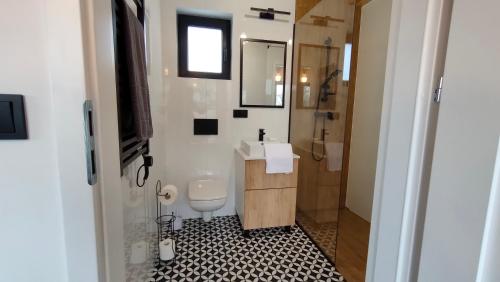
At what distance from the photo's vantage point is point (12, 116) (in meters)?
0.49

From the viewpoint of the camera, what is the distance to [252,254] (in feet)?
6.81

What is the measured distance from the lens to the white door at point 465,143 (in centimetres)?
47

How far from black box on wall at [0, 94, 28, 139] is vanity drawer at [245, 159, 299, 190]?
1.82 metres

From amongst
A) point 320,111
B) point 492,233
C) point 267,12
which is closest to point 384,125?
point 492,233

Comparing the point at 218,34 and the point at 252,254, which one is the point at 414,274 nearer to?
the point at 252,254

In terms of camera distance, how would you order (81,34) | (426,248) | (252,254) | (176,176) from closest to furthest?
(81,34), (426,248), (252,254), (176,176)

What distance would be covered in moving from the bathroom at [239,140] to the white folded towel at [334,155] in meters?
0.02

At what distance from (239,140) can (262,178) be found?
0.64 metres

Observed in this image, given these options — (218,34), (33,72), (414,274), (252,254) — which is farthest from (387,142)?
(218,34)

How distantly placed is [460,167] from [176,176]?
2519 mm

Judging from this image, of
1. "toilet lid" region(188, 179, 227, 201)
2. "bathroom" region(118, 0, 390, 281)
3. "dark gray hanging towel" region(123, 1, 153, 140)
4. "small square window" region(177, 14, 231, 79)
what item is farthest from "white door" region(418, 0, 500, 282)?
"small square window" region(177, 14, 231, 79)

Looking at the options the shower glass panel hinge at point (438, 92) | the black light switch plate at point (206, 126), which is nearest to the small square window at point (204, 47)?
the black light switch plate at point (206, 126)

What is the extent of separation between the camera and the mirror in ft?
8.66

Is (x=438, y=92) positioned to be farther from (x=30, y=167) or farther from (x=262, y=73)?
(x=262, y=73)
